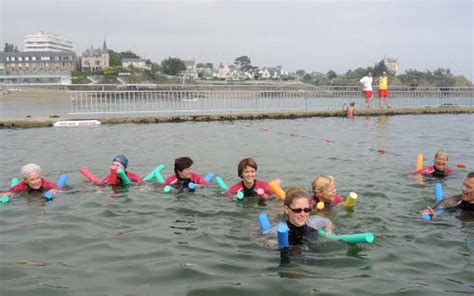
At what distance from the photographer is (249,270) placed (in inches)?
211

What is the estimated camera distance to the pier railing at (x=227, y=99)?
86.1ft

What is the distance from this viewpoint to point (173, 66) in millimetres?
169750

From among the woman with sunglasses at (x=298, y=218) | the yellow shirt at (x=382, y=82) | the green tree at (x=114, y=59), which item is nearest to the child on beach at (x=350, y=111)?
the yellow shirt at (x=382, y=82)

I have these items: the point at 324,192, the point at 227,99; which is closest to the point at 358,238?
the point at 324,192

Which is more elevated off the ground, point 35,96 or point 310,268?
point 35,96

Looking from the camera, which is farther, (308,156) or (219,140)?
A: (219,140)

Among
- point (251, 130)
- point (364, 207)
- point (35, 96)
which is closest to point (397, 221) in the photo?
point (364, 207)

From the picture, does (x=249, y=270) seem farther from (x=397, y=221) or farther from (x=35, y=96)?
(x=35, y=96)

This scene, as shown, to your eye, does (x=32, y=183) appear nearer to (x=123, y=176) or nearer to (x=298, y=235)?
(x=123, y=176)

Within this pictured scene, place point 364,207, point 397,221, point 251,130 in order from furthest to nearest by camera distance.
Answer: point 251,130 → point 364,207 → point 397,221

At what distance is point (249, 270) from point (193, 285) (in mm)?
698

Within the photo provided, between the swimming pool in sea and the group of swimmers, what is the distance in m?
0.28

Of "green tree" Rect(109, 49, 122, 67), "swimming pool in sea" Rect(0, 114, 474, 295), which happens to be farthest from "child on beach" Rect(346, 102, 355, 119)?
"green tree" Rect(109, 49, 122, 67)

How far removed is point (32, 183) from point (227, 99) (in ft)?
67.7
